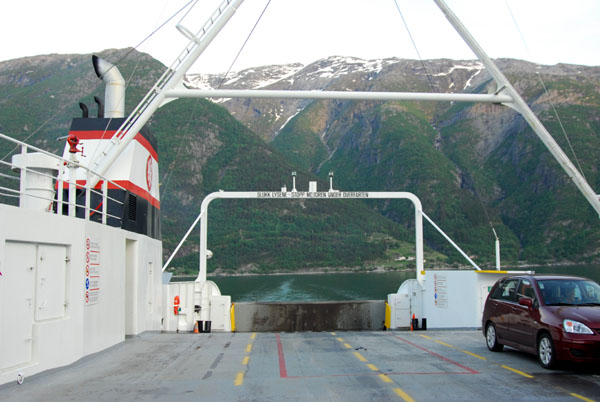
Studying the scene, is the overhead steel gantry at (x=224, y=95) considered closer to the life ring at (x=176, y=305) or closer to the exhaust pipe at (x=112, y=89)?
the exhaust pipe at (x=112, y=89)

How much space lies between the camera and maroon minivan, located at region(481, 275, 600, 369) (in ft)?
27.8

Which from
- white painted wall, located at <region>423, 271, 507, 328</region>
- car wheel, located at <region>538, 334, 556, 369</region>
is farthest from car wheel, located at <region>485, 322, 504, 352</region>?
white painted wall, located at <region>423, 271, 507, 328</region>

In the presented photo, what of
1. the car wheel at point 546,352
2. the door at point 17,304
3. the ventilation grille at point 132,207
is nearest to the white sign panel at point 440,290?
the car wheel at point 546,352

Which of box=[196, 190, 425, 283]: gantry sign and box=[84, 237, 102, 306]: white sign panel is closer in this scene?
box=[84, 237, 102, 306]: white sign panel

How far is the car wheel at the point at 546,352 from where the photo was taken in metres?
8.80

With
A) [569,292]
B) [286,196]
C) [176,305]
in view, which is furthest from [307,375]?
[286,196]

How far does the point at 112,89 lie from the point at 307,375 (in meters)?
11.7

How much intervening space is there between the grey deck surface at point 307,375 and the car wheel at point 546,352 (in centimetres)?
13

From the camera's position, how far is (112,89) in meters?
16.8

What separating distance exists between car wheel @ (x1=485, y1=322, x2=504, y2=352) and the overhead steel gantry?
5009mm

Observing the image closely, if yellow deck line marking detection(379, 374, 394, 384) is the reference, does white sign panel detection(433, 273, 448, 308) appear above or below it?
above

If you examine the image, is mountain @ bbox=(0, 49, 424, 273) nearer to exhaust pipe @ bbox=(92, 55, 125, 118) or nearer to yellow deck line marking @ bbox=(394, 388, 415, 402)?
exhaust pipe @ bbox=(92, 55, 125, 118)

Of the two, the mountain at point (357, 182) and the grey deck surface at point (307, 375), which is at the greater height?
the mountain at point (357, 182)

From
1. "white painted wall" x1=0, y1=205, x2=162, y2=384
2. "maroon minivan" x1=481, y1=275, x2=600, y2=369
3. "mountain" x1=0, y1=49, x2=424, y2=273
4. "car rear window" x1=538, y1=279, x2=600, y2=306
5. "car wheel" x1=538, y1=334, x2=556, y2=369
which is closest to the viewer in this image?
"white painted wall" x1=0, y1=205, x2=162, y2=384
